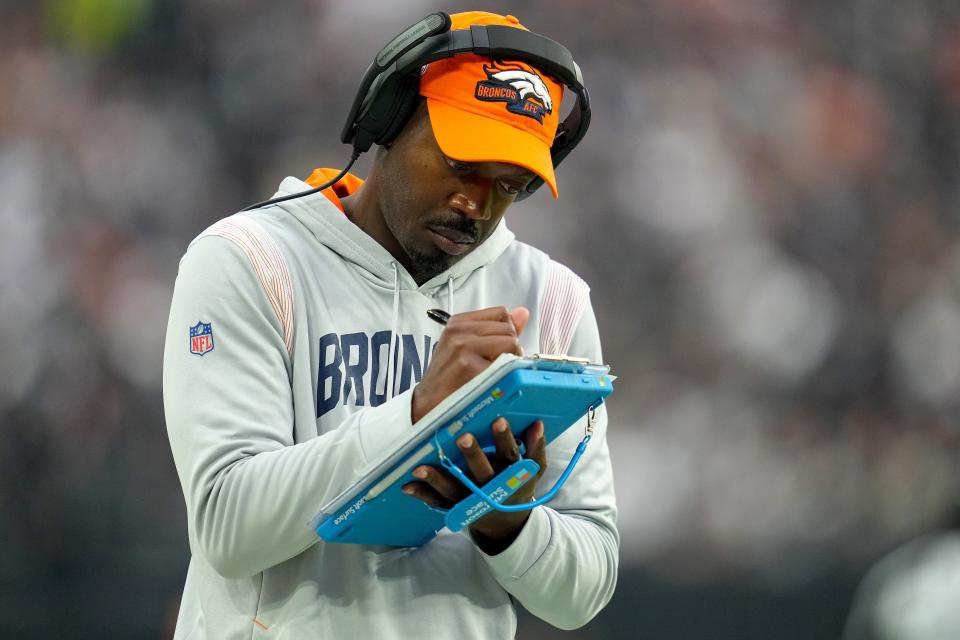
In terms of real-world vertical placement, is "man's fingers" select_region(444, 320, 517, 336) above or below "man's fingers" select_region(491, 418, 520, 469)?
above

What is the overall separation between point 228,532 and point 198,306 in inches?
7.7

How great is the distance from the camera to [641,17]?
202cm

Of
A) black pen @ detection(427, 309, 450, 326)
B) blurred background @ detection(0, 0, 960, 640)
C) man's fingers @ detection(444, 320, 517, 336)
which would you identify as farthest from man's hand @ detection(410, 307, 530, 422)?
blurred background @ detection(0, 0, 960, 640)

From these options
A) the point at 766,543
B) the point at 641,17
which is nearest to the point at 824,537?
the point at 766,543

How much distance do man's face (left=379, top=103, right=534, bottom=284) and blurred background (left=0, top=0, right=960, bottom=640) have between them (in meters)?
0.87

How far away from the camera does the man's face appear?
3.26 feet

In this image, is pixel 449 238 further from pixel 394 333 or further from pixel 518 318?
pixel 518 318

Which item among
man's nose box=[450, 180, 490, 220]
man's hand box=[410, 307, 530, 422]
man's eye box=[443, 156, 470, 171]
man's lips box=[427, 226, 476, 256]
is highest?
man's eye box=[443, 156, 470, 171]

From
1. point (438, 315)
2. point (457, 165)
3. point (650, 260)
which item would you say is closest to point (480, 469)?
point (438, 315)

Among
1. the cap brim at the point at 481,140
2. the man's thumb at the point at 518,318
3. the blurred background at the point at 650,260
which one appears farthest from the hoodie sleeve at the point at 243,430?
the blurred background at the point at 650,260

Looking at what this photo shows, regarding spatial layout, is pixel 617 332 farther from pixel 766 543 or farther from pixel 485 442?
pixel 485 442

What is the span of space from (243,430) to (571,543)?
1.03 feet

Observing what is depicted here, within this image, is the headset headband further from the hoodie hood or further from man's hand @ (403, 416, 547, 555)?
man's hand @ (403, 416, 547, 555)

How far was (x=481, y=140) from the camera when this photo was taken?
38.1 inches
